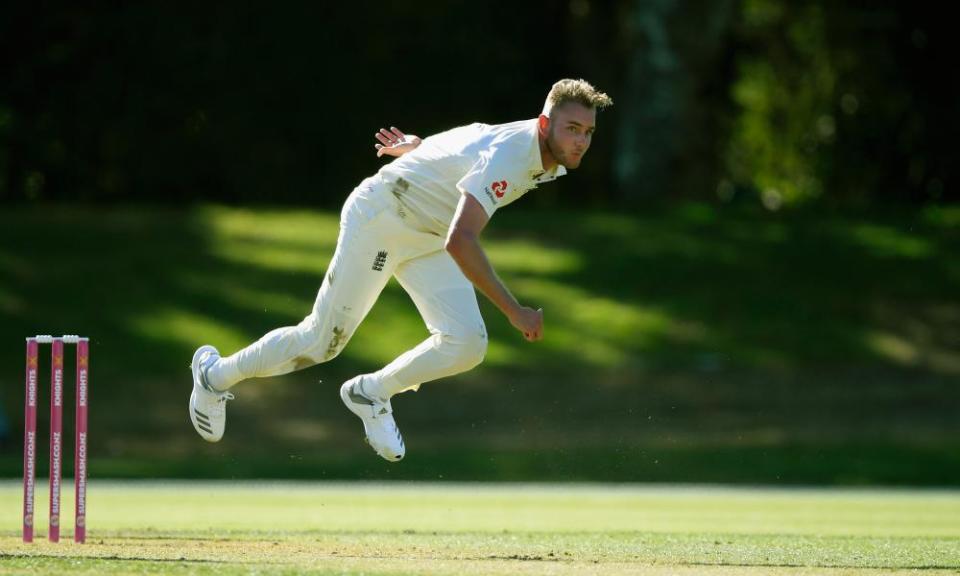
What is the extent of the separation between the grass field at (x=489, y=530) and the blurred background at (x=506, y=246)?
6.69 ft

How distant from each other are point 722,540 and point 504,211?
43.5 ft

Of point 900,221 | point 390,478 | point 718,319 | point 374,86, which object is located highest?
point 374,86

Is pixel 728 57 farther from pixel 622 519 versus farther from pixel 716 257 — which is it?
pixel 622 519

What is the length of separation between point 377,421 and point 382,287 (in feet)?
1.97

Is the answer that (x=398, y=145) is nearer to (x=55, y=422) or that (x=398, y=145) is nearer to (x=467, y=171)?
(x=467, y=171)

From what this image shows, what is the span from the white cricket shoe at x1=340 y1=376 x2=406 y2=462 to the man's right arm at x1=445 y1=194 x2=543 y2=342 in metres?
0.97

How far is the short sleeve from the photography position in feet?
20.8

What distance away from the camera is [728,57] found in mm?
23906

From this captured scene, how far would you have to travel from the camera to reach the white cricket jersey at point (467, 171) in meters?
6.37

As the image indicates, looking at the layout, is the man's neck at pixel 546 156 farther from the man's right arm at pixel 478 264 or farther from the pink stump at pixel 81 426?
the pink stump at pixel 81 426

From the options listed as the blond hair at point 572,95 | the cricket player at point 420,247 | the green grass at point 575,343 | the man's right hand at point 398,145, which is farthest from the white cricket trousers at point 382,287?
the green grass at point 575,343

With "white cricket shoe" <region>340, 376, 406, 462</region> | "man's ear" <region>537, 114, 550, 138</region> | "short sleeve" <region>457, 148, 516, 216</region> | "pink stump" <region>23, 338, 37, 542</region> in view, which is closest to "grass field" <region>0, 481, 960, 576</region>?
"pink stump" <region>23, 338, 37, 542</region>

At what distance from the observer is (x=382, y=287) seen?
6969 mm

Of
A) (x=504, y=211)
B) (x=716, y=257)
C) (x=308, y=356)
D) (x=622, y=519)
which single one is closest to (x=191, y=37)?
(x=504, y=211)
